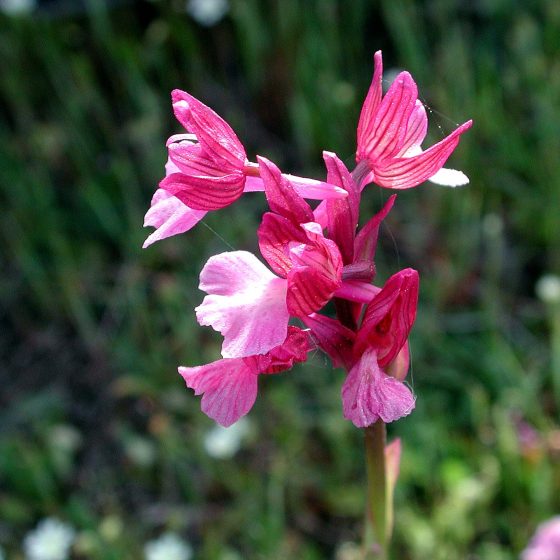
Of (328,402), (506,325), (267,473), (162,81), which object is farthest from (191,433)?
(162,81)

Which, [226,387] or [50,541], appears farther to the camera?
[50,541]

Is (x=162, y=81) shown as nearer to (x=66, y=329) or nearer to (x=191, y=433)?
(x=66, y=329)

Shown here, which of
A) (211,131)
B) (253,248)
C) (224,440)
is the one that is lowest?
(224,440)

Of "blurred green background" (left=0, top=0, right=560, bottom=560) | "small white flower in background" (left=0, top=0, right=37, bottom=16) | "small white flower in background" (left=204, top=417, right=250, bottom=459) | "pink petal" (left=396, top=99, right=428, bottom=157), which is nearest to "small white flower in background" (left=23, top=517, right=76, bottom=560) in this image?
"blurred green background" (left=0, top=0, right=560, bottom=560)

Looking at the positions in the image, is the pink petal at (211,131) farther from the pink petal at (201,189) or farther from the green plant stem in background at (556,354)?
the green plant stem in background at (556,354)

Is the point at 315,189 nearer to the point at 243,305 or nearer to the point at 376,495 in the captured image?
the point at 243,305

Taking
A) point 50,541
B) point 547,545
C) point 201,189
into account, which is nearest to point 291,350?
point 201,189

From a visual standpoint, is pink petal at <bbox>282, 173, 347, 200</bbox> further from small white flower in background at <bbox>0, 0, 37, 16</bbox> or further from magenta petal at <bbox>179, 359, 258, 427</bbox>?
small white flower in background at <bbox>0, 0, 37, 16</bbox>
